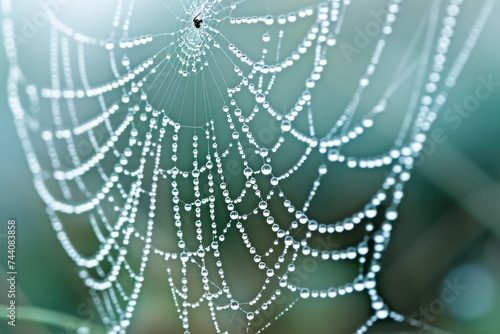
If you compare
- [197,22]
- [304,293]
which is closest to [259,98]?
[197,22]

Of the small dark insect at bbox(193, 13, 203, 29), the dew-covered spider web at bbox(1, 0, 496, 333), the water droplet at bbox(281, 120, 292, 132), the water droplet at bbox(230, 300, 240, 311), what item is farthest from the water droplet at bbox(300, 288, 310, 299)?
the small dark insect at bbox(193, 13, 203, 29)

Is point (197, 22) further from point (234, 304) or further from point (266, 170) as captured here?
point (234, 304)

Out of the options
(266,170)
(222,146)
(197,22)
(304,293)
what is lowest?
(304,293)

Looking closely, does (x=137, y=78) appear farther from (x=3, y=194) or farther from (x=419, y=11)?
(x=419, y=11)

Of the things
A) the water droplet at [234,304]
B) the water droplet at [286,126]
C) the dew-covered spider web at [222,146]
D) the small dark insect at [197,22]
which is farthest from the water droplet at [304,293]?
the small dark insect at [197,22]

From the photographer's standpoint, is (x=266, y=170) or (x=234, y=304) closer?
(x=266, y=170)

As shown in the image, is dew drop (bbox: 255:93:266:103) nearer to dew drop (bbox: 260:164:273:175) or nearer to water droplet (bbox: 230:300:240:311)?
dew drop (bbox: 260:164:273:175)

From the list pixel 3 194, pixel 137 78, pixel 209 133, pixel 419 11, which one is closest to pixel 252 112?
pixel 209 133

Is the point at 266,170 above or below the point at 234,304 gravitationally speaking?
above

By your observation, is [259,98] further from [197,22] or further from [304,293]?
[304,293]
